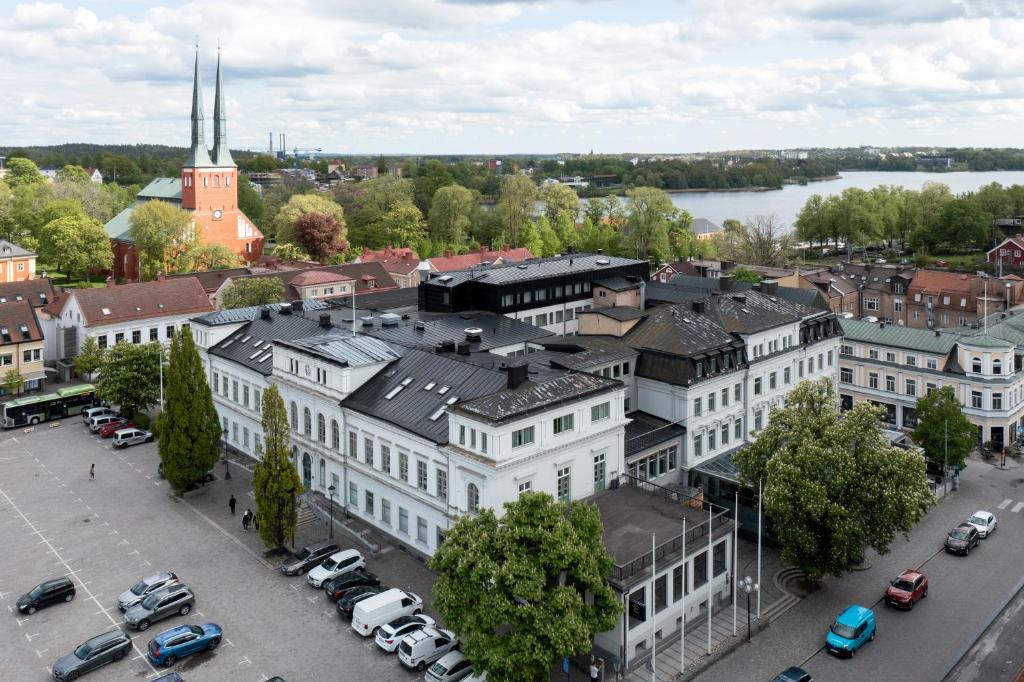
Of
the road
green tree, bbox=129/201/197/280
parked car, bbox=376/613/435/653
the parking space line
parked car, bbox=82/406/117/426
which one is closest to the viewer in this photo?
the road

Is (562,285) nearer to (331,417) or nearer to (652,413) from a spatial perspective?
(652,413)

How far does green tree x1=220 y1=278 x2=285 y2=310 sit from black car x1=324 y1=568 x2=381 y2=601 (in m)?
43.9

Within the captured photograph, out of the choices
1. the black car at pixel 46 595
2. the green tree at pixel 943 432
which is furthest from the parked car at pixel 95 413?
the green tree at pixel 943 432

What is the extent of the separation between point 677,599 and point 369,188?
118m

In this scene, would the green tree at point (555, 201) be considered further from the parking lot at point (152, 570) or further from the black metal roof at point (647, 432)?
the black metal roof at point (647, 432)

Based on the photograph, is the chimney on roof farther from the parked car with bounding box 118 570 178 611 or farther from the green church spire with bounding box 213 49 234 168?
the green church spire with bounding box 213 49 234 168

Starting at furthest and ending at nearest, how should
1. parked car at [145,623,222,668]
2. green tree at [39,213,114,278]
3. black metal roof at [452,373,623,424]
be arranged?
green tree at [39,213,114,278], black metal roof at [452,373,623,424], parked car at [145,623,222,668]

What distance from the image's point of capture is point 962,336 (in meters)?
58.4

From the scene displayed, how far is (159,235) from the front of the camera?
3848 inches

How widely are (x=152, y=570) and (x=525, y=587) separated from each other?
67.3 feet

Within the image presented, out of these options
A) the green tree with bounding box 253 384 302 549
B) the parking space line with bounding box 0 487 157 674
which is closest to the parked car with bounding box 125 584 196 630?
the parking space line with bounding box 0 487 157 674

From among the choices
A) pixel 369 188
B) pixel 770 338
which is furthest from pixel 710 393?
pixel 369 188

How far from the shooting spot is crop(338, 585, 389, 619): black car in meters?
34.2

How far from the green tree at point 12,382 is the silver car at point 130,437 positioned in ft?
46.1
